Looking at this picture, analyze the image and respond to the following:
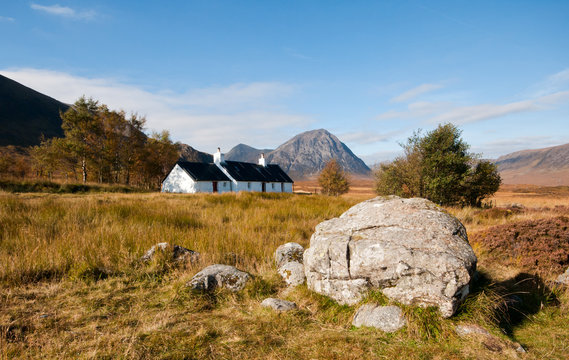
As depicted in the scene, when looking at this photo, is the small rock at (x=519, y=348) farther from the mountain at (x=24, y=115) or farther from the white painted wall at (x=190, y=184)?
the mountain at (x=24, y=115)

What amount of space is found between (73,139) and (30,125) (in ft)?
362

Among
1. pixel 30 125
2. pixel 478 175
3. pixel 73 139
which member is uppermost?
pixel 30 125

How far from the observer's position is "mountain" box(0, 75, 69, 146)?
3804 inches

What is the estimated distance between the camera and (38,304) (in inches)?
142

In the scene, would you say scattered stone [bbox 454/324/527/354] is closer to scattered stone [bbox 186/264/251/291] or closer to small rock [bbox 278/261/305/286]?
small rock [bbox 278/261/305/286]

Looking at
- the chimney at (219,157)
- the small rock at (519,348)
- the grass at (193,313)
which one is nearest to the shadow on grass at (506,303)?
the grass at (193,313)

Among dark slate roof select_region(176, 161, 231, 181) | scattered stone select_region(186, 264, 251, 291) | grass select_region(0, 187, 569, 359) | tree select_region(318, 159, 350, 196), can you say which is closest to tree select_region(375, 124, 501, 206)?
grass select_region(0, 187, 569, 359)

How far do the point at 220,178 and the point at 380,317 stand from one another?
35.4 metres

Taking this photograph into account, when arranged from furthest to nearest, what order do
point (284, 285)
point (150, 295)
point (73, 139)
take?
point (73, 139)
point (284, 285)
point (150, 295)

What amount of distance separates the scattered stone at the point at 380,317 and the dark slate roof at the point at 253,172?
35425 mm

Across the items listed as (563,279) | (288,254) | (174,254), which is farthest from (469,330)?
(174,254)

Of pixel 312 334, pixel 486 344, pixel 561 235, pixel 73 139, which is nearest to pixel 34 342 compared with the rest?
pixel 312 334

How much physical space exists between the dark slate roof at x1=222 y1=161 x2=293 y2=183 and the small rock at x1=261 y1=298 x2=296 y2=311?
3475 centimetres

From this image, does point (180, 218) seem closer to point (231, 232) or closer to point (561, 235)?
point (231, 232)
